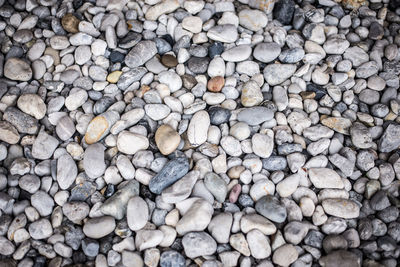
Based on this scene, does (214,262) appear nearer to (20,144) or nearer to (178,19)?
(20,144)

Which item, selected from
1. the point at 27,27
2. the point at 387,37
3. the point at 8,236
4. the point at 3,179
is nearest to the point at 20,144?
the point at 3,179

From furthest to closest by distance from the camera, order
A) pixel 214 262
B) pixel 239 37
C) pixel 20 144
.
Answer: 1. pixel 239 37
2. pixel 20 144
3. pixel 214 262

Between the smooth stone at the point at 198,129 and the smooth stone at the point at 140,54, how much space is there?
30 centimetres

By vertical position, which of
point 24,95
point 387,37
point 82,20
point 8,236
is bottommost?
point 8,236

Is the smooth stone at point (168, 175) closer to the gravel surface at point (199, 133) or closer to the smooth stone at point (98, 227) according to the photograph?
the gravel surface at point (199, 133)

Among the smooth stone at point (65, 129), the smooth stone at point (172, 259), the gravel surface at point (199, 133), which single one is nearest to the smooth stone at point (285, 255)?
the gravel surface at point (199, 133)

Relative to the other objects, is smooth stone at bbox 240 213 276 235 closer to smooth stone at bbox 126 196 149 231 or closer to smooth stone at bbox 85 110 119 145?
smooth stone at bbox 126 196 149 231

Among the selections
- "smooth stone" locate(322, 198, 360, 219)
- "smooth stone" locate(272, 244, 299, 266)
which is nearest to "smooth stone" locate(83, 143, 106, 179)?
"smooth stone" locate(272, 244, 299, 266)

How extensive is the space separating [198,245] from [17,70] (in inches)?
33.4

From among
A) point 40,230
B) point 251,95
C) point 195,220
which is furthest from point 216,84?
point 40,230

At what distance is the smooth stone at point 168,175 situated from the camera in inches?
43.1

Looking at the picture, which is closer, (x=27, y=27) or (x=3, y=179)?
(x=3, y=179)

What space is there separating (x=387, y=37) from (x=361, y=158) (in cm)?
56

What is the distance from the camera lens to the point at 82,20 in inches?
56.4
